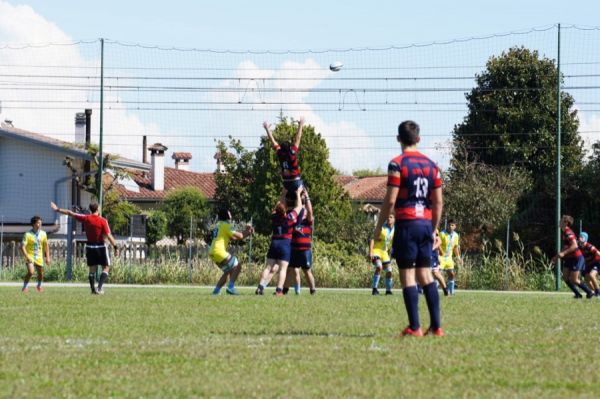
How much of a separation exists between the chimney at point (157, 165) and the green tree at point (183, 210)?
9919mm

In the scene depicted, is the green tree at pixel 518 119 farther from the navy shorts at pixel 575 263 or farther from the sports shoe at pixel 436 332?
the sports shoe at pixel 436 332

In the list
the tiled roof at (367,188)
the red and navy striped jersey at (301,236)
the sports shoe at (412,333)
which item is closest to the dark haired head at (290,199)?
the red and navy striped jersey at (301,236)

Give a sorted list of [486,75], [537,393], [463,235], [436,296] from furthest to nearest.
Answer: [486,75] < [463,235] < [436,296] < [537,393]

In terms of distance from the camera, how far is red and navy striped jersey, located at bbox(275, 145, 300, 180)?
1966 centimetres

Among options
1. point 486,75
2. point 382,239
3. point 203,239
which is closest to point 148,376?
point 382,239

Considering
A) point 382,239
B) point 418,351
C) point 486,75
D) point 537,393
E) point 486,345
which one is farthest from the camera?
point 486,75

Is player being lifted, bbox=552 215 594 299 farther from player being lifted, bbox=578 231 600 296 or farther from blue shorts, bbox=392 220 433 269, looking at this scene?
blue shorts, bbox=392 220 433 269

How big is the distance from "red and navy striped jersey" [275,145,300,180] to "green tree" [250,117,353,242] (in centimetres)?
3321

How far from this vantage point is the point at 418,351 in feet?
29.8

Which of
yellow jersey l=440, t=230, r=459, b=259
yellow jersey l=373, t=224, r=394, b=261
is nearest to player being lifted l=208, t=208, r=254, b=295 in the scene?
yellow jersey l=373, t=224, r=394, b=261

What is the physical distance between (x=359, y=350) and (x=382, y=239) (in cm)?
1537

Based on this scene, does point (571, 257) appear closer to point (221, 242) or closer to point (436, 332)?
point (221, 242)

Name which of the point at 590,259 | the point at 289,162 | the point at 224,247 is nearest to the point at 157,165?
the point at 590,259

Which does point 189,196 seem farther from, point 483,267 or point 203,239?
point 483,267
